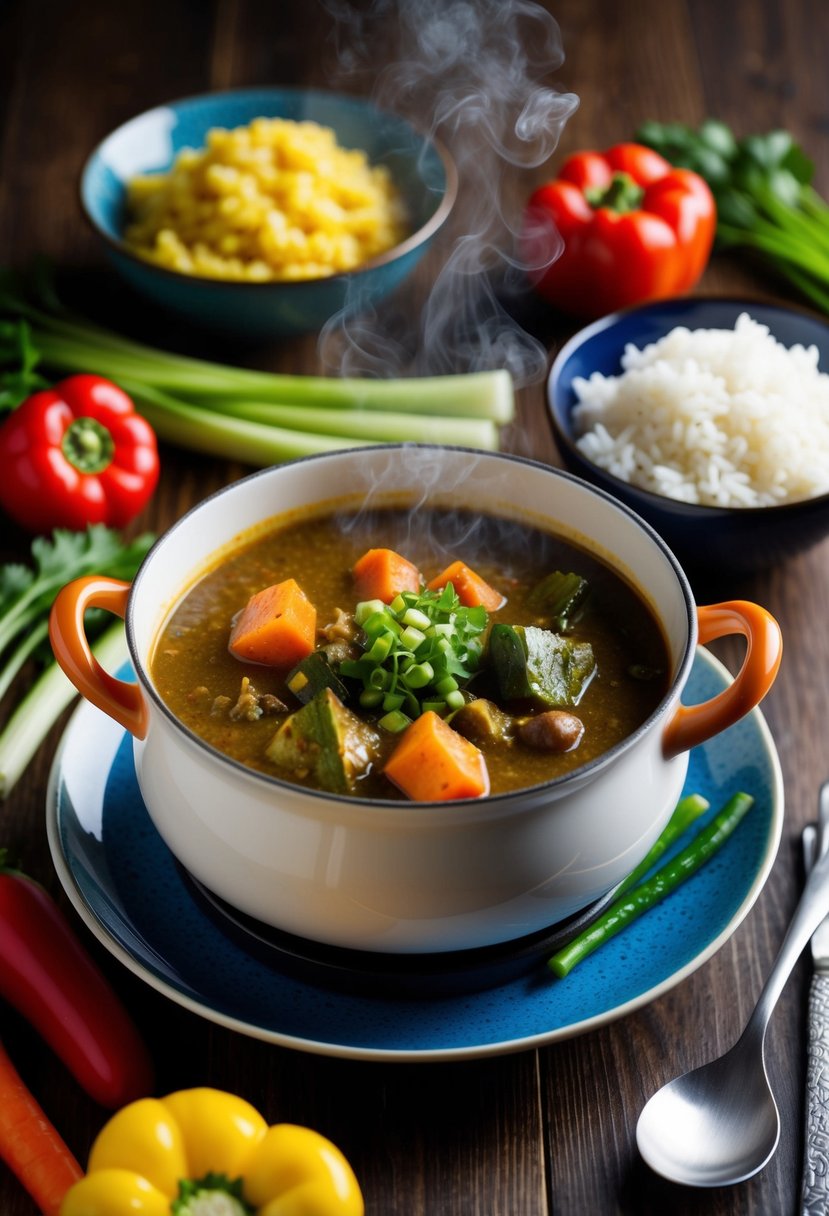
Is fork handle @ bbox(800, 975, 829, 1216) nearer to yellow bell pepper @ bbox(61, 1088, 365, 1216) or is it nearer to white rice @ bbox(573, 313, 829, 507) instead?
yellow bell pepper @ bbox(61, 1088, 365, 1216)

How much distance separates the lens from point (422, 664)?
2.29 metres

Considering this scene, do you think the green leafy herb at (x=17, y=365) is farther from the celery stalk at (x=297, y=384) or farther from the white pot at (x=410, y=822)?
the white pot at (x=410, y=822)

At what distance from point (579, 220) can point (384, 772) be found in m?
2.61

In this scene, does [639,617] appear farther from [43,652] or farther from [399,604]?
[43,652]

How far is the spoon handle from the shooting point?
86.7 inches

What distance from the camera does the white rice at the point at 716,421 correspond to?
3303 millimetres

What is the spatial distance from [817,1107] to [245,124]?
363 centimetres

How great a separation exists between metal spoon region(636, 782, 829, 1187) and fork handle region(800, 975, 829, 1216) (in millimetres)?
65

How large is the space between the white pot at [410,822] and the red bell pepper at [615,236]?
1.94m

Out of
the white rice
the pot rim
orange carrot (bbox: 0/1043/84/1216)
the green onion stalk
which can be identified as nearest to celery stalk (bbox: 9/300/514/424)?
the green onion stalk

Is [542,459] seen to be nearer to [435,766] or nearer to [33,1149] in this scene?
[435,766]

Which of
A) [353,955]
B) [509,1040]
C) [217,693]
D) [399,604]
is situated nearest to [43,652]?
[217,693]

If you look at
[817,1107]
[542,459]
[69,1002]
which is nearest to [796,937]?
[817,1107]

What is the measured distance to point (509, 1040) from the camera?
6.63 ft
